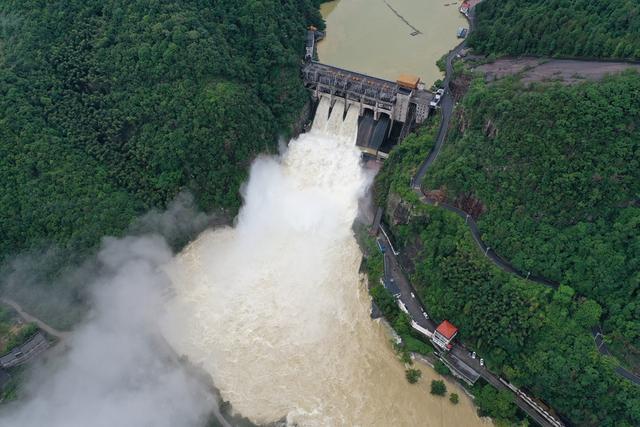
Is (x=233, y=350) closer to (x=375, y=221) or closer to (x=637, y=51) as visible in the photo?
(x=375, y=221)

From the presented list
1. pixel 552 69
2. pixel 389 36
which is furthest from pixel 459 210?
pixel 389 36

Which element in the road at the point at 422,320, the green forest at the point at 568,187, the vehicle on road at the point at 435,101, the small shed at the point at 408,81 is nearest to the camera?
the green forest at the point at 568,187

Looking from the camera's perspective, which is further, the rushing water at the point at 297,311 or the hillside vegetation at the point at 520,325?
the rushing water at the point at 297,311

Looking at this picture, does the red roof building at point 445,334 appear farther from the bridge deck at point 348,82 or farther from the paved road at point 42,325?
the paved road at point 42,325

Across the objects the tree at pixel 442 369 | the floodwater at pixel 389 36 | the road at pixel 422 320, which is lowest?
the tree at pixel 442 369

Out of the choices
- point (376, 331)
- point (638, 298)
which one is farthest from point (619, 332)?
point (376, 331)

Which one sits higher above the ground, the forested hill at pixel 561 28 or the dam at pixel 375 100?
the forested hill at pixel 561 28

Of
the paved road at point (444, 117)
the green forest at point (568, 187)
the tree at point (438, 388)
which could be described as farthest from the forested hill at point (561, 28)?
the tree at point (438, 388)
